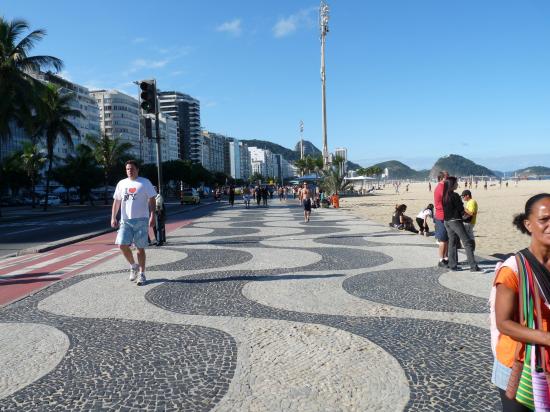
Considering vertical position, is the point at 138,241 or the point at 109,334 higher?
the point at 138,241

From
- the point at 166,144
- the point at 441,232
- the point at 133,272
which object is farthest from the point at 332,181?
the point at 166,144

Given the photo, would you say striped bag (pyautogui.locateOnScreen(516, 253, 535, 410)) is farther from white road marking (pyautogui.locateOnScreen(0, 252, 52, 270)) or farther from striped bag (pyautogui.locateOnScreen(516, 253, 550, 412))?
white road marking (pyautogui.locateOnScreen(0, 252, 52, 270))

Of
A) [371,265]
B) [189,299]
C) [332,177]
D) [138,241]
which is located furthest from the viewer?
[332,177]

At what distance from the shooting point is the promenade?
300 cm

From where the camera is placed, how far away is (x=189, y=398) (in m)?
2.98

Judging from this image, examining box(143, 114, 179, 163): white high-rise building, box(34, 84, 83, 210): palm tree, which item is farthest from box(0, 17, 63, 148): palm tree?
box(143, 114, 179, 163): white high-rise building

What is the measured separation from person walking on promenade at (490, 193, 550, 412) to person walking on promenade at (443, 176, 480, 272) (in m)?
5.44

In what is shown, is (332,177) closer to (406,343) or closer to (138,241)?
(138,241)

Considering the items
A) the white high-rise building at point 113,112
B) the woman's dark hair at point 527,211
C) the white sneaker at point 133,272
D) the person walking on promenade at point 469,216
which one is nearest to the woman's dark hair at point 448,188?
the person walking on promenade at point 469,216

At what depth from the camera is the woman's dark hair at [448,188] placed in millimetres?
7246

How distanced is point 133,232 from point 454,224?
4.78 metres

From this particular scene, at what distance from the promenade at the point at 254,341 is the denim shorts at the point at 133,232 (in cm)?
62

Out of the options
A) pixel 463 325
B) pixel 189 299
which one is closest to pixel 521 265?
pixel 463 325

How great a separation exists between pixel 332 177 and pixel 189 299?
91.2 ft
